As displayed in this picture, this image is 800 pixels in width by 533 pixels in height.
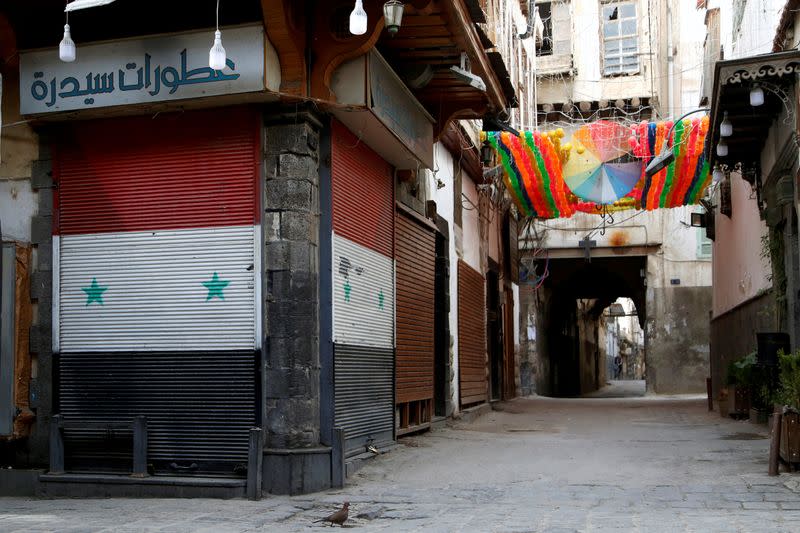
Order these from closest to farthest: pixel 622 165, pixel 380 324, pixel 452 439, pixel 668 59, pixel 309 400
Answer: pixel 309 400, pixel 380 324, pixel 452 439, pixel 622 165, pixel 668 59

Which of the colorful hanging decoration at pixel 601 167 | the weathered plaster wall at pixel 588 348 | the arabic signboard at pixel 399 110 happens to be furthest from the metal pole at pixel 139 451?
the weathered plaster wall at pixel 588 348

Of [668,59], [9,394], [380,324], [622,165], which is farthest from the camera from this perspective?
[668,59]

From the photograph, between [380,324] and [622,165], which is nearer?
[380,324]

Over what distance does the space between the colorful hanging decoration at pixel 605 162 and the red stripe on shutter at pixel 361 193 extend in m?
6.50

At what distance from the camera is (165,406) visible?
8727mm

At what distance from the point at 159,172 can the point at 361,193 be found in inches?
88.2

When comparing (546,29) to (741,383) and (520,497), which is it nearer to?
(741,383)

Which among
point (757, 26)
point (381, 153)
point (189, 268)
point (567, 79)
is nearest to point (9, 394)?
point (189, 268)

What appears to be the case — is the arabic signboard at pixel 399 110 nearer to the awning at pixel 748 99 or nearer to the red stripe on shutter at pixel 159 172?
the red stripe on shutter at pixel 159 172

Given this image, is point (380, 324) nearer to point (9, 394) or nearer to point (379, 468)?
point (379, 468)

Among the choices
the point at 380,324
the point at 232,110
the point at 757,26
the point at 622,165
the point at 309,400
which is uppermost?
the point at 757,26

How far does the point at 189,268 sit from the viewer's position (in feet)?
28.7

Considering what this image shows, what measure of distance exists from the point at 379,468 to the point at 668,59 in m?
22.1

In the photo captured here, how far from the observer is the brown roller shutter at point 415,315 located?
38.8 ft
